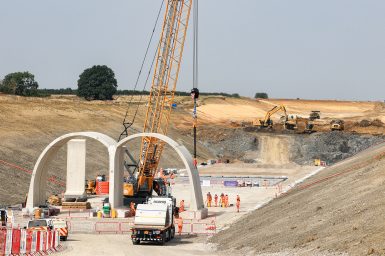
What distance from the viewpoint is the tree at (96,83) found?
18075 centimetres

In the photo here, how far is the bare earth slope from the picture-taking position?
30.0 meters

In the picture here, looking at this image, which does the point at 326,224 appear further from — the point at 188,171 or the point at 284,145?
the point at 284,145

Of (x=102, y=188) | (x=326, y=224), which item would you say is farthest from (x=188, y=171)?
(x=326, y=224)

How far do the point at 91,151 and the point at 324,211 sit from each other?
60.4m

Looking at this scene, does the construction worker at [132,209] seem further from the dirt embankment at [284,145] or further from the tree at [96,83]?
the tree at [96,83]

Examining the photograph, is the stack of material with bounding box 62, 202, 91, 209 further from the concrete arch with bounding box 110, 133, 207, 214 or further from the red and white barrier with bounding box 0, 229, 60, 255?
the red and white barrier with bounding box 0, 229, 60, 255

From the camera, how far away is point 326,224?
34.9 m

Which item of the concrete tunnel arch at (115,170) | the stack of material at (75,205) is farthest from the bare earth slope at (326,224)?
the stack of material at (75,205)

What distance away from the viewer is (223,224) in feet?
172

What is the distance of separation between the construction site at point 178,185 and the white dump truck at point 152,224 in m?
0.06

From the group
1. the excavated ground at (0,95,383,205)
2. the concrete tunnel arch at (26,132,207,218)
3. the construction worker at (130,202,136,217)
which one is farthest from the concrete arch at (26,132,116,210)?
the excavated ground at (0,95,383,205)

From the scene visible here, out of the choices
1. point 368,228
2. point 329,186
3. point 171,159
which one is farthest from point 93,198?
point 368,228

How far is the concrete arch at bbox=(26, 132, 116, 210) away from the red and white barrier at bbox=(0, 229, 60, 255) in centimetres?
1878

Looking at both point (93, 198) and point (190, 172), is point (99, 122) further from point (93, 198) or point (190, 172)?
point (190, 172)
